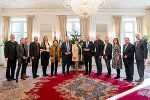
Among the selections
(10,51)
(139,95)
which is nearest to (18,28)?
(10,51)

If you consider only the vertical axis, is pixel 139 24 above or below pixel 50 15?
below

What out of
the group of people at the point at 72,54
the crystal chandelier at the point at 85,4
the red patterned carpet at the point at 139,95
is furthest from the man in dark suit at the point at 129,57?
the crystal chandelier at the point at 85,4

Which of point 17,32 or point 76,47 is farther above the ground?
point 17,32

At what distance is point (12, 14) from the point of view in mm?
8359

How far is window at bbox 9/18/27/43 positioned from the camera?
9148 mm

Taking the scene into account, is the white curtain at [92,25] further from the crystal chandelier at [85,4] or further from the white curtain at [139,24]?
the crystal chandelier at [85,4]

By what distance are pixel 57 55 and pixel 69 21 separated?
15.9ft

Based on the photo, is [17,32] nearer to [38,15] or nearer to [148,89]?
[38,15]

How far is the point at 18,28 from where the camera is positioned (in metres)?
9.29

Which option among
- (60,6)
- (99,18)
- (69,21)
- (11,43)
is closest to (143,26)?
(99,18)

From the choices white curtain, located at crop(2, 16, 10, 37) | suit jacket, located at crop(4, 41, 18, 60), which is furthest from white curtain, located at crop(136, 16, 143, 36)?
white curtain, located at crop(2, 16, 10, 37)

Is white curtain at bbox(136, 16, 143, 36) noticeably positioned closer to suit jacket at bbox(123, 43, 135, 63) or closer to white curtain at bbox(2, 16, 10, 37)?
suit jacket at bbox(123, 43, 135, 63)

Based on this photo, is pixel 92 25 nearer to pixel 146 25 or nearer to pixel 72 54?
pixel 146 25

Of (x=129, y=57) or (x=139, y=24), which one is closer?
(x=129, y=57)
